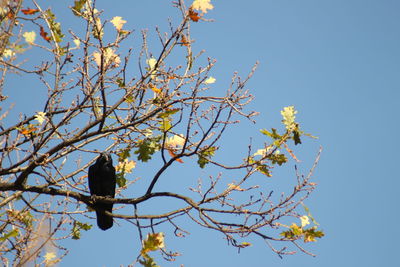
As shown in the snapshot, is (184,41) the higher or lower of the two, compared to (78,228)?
higher

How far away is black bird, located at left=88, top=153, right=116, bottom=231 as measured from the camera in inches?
200

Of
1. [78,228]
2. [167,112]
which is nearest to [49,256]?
[78,228]

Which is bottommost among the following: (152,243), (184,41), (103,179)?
(152,243)

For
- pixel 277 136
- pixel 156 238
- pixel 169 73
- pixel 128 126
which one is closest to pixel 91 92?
pixel 128 126

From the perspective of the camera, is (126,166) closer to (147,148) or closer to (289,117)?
(147,148)

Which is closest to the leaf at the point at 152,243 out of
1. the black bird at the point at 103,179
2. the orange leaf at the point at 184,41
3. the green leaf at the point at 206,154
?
the green leaf at the point at 206,154

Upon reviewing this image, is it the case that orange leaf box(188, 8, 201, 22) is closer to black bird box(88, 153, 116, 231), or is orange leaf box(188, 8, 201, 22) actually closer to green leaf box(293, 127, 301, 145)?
green leaf box(293, 127, 301, 145)

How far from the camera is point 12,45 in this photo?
5023 millimetres

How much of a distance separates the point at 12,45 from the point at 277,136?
314 centimetres

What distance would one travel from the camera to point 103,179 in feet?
16.9

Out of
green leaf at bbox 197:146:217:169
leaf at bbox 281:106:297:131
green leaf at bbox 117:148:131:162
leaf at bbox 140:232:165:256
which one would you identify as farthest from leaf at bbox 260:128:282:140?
green leaf at bbox 117:148:131:162

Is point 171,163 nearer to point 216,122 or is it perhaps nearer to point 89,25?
point 216,122

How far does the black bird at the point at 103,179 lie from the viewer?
5.09 meters

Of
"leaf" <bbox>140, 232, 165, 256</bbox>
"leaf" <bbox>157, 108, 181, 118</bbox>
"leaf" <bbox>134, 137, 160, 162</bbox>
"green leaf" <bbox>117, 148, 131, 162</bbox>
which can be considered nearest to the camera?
"leaf" <bbox>140, 232, 165, 256</bbox>
